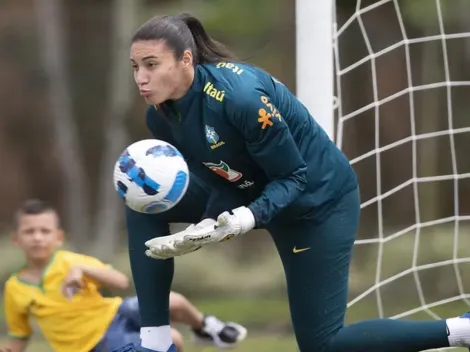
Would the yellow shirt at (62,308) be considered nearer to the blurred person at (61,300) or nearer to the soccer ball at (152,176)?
the blurred person at (61,300)

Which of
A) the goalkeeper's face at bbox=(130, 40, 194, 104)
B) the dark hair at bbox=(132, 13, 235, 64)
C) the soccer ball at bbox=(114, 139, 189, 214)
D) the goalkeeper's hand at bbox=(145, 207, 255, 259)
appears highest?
the dark hair at bbox=(132, 13, 235, 64)

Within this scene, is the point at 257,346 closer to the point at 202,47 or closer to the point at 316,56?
the point at 316,56

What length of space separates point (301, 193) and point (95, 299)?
128 cm

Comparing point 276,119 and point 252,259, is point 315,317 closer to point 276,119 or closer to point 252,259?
point 276,119

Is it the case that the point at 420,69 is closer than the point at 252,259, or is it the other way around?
the point at 420,69

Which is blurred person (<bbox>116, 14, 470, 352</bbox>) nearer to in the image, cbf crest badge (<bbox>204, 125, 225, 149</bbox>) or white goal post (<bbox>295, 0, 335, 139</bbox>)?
cbf crest badge (<bbox>204, 125, 225, 149</bbox>)

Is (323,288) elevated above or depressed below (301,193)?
below

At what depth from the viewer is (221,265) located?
8180 mm

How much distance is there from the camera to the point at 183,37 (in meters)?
3.51

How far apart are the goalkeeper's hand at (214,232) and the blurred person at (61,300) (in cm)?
102

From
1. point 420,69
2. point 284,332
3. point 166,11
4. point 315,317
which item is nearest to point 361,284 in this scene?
point 284,332

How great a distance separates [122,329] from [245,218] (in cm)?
126

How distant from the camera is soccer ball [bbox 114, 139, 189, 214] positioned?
137 inches

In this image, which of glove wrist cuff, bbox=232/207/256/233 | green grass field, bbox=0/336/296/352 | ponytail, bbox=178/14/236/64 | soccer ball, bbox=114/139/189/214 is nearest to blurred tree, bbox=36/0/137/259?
green grass field, bbox=0/336/296/352
